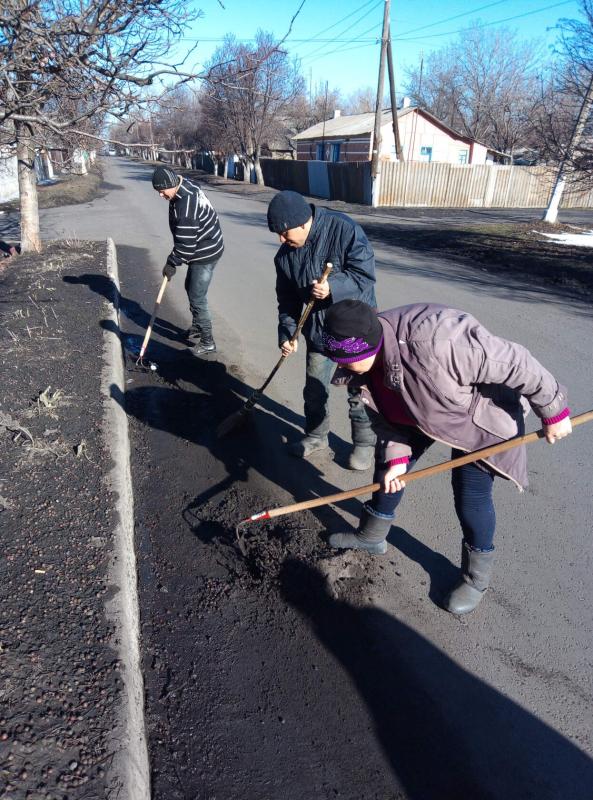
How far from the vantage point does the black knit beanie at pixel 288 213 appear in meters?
3.10

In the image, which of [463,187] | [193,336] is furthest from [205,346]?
[463,187]

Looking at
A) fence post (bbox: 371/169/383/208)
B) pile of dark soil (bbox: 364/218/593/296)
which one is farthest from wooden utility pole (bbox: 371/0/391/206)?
pile of dark soil (bbox: 364/218/593/296)

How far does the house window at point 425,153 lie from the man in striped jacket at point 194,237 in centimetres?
3522

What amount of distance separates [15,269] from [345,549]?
28.6 ft

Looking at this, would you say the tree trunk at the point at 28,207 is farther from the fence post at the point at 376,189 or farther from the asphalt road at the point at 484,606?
the fence post at the point at 376,189

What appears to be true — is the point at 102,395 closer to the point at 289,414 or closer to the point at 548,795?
the point at 289,414

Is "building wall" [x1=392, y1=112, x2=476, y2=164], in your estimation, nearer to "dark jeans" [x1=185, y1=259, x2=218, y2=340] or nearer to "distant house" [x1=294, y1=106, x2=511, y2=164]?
"distant house" [x1=294, y1=106, x2=511, y2=164]

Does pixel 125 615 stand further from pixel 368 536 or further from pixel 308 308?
pixel 308 308

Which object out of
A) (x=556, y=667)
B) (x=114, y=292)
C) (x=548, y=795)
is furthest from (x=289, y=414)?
(x=114, y=292)

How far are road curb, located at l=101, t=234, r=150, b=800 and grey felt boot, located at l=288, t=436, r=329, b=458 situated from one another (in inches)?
48.4

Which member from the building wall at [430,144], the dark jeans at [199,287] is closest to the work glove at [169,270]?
the dark jeans at [199,287]

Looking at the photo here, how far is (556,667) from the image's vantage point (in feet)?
7.91

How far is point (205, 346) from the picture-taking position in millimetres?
6113

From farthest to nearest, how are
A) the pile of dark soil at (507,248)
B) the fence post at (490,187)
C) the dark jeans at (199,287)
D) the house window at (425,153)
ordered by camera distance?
the house window at (425,153) → the fence post at (490,187) → the pile of dark soil at (507,248) → the dark jeans at (199,287)
